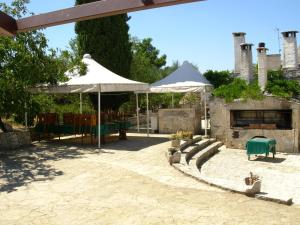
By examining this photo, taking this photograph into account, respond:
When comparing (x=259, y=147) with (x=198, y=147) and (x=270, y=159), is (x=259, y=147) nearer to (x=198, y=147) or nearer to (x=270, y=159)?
(x=270, y=159)

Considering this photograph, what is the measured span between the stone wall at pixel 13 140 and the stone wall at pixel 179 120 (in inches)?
251

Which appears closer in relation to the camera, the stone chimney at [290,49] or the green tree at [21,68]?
the green tree at [21,68]

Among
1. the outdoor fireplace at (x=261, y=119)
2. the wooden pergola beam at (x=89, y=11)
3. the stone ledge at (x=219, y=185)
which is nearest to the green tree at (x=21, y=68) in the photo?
the stone ledge at (x=219, y=185)

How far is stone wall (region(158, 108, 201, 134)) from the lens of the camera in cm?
1614

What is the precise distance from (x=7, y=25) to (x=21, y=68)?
8.91 meters

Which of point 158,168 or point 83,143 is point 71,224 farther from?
point 83,143

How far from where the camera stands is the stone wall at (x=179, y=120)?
1614 cm

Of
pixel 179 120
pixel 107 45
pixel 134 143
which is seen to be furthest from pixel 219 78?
pixel 134 143

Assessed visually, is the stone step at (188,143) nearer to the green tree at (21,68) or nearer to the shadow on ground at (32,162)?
the shadow on ground at (32,162)

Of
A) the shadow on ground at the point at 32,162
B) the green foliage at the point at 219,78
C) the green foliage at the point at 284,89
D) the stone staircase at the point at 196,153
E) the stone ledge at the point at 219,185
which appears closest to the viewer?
the stone ledge at the point at 219,185

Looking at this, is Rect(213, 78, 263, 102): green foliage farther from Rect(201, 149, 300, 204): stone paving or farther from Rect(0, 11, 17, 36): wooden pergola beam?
Rect(0, 11, 17, 36): wooden pergola beam

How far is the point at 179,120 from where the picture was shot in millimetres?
16453

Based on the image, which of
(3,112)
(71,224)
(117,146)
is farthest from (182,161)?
(3,112)

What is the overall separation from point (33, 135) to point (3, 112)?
2874mm
